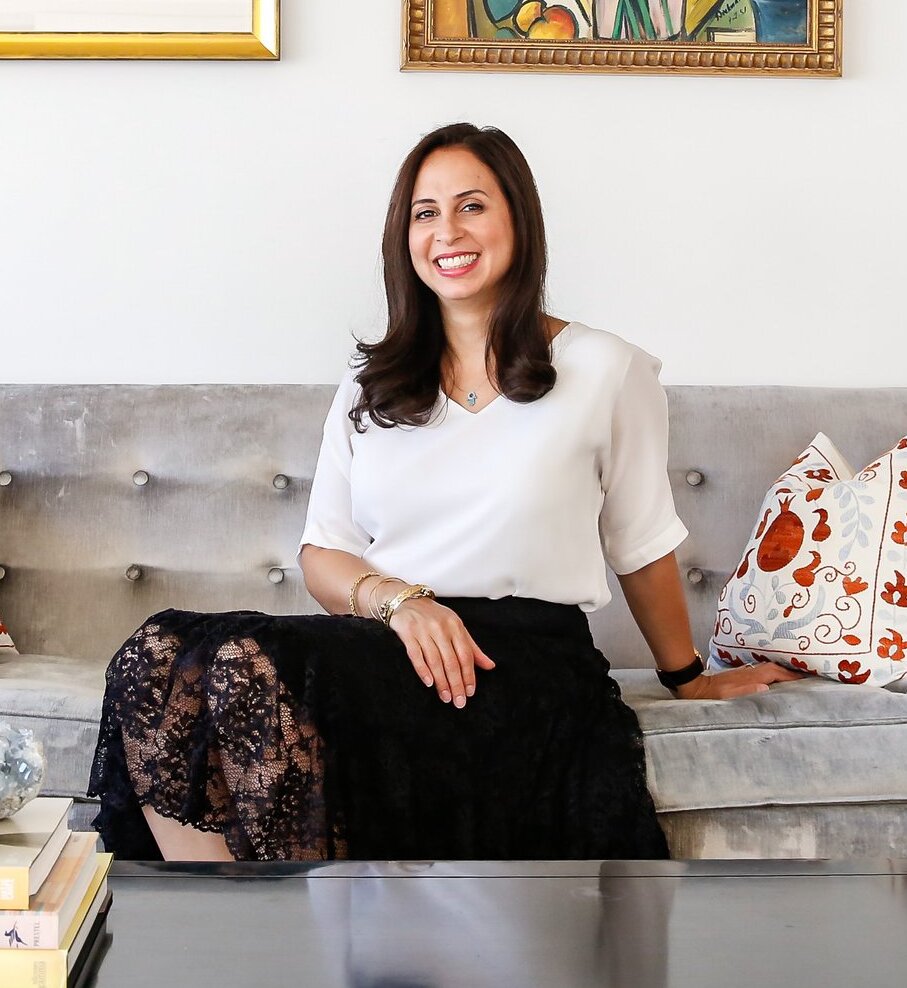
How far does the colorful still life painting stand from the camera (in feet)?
7.55

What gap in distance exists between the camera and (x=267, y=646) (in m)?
1.28

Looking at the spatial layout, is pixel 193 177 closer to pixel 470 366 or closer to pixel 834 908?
pixel 470 366

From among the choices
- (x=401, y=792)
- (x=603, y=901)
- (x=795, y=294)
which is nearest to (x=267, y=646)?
(x=401, y=792)

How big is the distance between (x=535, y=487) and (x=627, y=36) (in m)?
1.15

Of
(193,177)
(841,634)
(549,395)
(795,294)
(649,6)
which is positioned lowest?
(841,634)

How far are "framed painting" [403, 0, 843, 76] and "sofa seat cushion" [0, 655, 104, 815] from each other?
1365 millimetres

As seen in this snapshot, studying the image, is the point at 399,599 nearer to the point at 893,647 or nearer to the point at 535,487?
the point at 535,487

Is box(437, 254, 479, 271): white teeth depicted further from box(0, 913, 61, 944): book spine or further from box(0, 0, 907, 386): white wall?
box(0, 913, 61, 944): book spine

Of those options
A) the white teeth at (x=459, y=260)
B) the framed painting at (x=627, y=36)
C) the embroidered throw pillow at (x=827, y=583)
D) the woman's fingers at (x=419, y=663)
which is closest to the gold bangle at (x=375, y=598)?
the woman's fingers at (x=419, y=663)

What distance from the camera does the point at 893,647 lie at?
5.43 ft

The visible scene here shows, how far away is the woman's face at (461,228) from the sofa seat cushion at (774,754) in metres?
0.67

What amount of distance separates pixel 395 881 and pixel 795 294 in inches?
68.9

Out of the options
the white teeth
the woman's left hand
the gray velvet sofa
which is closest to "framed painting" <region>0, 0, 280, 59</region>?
the gray velvet sofa

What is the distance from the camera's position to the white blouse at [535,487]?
1599 millimetres
